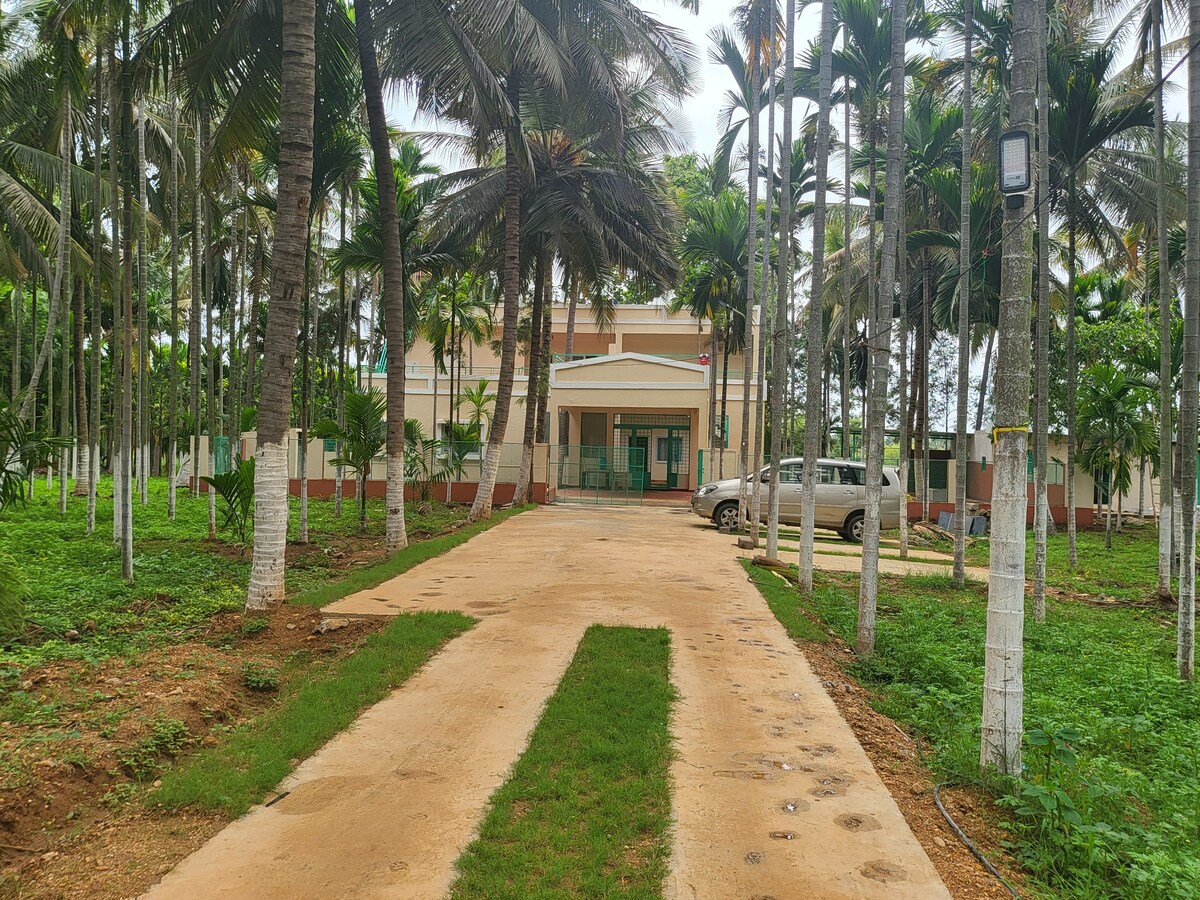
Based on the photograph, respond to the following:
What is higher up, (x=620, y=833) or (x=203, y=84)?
(x=203, y=84)

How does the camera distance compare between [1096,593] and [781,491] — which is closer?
[1096,593]

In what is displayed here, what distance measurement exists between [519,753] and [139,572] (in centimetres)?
710

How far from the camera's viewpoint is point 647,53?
1412cm

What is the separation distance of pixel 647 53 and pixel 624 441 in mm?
17566

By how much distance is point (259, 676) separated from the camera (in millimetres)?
5809

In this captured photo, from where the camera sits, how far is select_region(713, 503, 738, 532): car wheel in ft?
58.3

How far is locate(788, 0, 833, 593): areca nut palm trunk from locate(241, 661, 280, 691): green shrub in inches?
242

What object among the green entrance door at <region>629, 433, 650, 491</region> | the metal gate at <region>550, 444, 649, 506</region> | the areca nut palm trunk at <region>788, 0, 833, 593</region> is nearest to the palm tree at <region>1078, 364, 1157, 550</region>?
the areca nut palm trunk at <region>788, 0, 833, 593</region>

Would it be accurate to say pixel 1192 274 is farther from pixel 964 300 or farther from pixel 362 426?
pixel 362 426

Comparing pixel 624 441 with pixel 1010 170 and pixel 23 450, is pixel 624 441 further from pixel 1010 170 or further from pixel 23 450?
pixel 1010 170

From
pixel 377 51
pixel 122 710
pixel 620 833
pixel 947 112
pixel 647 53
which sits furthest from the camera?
pixel 947 112

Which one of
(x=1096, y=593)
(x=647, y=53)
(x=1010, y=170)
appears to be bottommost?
(x=1096, y=593)

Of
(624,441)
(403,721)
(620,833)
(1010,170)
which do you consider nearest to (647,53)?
(1010,170)

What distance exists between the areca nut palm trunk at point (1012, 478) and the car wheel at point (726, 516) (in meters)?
13.2
